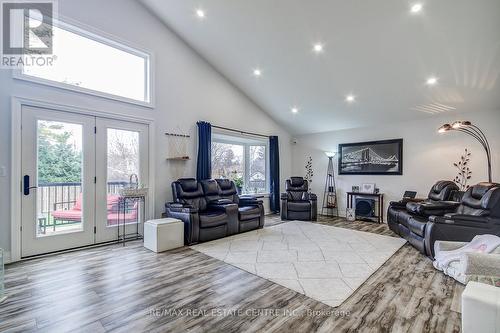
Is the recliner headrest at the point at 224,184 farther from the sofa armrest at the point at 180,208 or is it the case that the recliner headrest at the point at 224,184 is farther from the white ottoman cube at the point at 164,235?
the white ottoman cube at the point at 164,235

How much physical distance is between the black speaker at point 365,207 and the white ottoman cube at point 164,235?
454 cm

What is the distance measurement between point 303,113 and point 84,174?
16.8 ft

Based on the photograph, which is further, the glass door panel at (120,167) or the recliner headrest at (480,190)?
the glass door panel at (120,167)

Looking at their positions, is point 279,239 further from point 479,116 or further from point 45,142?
point 479,116

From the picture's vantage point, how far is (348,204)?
656 cm

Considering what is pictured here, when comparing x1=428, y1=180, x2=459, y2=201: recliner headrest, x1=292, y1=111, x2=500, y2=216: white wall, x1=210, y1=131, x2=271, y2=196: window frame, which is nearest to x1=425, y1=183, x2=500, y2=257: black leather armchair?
x1=428, y1=180, x2=459, y2=201: recliner headrest

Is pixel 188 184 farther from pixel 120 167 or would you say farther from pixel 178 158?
pixel 120 167

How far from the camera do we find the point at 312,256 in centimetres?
350

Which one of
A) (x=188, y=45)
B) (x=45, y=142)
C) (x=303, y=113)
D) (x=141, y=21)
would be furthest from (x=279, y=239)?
(x=141, y=21)

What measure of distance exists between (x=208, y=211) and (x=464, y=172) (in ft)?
17.4

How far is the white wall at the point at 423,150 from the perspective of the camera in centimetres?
481

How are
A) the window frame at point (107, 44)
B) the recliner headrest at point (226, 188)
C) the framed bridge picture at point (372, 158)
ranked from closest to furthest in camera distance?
1. the window frame at point (107, 44)
2. the recliner headrest at point (226, 188)
3. the framed bridge picture at point (372, 158)

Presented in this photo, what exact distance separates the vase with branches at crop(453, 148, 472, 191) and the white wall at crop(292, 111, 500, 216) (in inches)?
3.0

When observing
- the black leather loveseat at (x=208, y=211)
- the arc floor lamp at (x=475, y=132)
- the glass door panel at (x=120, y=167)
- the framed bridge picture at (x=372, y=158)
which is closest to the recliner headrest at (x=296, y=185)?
the framed bridge picture at (x=372, y=158)
